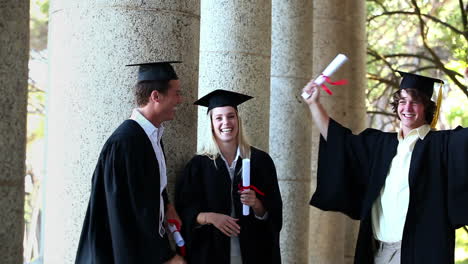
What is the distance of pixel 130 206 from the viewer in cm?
381

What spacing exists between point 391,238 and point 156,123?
81.8 inches

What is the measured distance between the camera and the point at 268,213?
5.15 m

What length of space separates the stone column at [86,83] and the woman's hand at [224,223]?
3.02ft

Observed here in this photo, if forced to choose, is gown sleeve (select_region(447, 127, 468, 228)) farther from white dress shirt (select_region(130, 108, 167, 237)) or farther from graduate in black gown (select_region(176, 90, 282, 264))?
white dress shirt (select_region(130, 108, 167, 237))

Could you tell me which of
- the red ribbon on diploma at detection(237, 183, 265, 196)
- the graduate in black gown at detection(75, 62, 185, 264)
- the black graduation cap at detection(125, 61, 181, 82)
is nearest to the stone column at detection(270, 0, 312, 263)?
the red ribbon on diploma at detection(237, 183, 265, 196)

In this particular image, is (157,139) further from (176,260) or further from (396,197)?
(396,197)

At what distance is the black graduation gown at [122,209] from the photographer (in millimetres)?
3760

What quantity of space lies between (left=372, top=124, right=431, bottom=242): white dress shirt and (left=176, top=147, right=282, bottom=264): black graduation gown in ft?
2.41

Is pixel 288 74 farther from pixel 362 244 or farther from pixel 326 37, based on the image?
pixel 362 244

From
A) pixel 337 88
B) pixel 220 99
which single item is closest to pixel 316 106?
pixel 220 99

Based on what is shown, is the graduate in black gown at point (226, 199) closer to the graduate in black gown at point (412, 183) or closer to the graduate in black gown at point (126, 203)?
the graduate in black gown at point (412, 183)

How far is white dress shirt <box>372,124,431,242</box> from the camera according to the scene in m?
Result: 5.31

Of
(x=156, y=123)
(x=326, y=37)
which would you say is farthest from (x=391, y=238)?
(x=326, y=37)

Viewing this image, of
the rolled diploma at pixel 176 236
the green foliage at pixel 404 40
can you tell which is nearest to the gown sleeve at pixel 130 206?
the rolled diploma at pixel 176 236
